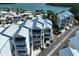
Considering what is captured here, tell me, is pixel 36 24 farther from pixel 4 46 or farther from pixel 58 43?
pixel 4 46

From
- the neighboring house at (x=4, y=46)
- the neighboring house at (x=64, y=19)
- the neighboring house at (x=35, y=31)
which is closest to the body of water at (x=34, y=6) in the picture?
the neighboring house at (x=64, y=19)

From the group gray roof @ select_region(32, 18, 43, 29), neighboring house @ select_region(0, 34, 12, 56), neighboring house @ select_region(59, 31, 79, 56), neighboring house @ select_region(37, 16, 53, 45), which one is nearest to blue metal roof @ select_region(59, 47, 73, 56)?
neighboring house @ select_region(59, 31, 79, 56)

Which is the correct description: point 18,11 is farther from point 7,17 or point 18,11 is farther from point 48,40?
point 48,40

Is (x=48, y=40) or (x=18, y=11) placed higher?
(x=18, y=11)

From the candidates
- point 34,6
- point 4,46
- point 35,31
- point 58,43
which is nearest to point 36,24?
point 35,31

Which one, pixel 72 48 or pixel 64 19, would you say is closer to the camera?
pixel 72 48

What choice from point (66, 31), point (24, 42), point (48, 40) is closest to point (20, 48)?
point (24, 42)
